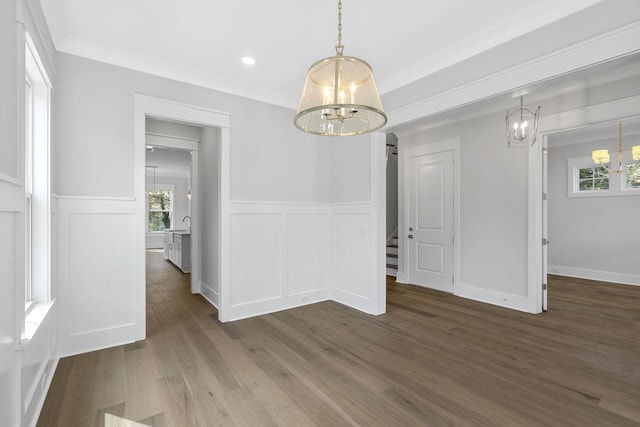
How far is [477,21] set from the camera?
8.13 feet

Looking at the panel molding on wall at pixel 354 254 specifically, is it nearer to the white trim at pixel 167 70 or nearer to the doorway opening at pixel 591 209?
the white trim at pixel 167 70

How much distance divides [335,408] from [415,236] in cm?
387

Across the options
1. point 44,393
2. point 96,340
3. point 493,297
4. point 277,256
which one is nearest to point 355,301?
point 277,256

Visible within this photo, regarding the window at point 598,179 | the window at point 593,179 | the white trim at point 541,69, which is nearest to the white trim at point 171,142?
the white trim at point 541,69

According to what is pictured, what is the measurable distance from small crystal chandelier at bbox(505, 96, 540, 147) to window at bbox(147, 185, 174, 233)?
11.2 meters

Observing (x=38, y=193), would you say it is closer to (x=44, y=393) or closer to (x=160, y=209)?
(x=44, y=393)

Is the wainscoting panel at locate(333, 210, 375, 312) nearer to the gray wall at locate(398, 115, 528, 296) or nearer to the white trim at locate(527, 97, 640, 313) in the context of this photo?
the gray wall at locate(398, 115, 528, 296)

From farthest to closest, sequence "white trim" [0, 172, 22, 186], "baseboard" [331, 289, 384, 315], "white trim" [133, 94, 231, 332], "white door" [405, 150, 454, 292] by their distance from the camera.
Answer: "white door" [405, 150, 454, 292], "baseboard" [331, 289, 384, 315], "white trim" [133, 94, 231, 332], "white trim" [0, 172, 22, 186]

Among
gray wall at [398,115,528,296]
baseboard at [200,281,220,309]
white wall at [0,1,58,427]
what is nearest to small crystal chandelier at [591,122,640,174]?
gray wall at [398,115,528,296]

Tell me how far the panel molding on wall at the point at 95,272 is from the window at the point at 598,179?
787cm

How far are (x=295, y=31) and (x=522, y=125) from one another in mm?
2995

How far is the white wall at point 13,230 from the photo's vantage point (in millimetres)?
1359

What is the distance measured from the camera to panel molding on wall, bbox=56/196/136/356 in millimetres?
2689

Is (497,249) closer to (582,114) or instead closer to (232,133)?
(582,114)
